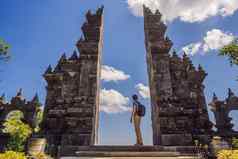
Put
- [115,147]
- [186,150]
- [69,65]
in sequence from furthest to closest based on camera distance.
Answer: [69,65], [186,150], [115,147]

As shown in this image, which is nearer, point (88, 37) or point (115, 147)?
point (115, 147)

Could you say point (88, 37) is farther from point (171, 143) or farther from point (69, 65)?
point (171, 143)

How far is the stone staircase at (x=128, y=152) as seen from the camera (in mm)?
7312

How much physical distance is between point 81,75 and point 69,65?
1.01 meters

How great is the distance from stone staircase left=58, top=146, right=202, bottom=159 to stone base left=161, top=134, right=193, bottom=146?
42cm

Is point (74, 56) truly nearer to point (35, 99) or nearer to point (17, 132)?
point (35, 99)

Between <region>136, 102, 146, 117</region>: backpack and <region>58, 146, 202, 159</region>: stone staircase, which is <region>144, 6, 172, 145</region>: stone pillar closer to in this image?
<region>136, 102, 146, 117</region>: backpack

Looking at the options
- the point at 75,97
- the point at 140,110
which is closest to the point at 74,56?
the point at 75,97

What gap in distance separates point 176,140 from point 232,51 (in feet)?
17.5

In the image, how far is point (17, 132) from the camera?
38.4 feet

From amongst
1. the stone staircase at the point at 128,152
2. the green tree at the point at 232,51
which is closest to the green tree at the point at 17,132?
the stone staircase at the point at 128,152

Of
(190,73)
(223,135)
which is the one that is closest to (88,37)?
(190,73)

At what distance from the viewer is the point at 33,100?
12.9m

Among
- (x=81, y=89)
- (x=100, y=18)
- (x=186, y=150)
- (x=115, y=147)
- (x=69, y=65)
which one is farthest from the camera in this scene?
(x=100, y=18)
